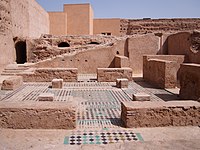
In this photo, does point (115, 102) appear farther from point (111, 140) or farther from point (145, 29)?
point (145, 29)

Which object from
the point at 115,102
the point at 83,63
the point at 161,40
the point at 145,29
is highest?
the point at 145,29

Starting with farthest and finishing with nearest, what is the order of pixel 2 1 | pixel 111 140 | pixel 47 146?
pixel 2 1 < pixel 111 140 < pixel 47 146

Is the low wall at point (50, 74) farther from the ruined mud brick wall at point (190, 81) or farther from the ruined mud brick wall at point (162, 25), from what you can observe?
the ruined mud brick wall at point (162, 25)

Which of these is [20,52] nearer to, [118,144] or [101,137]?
[101,137]

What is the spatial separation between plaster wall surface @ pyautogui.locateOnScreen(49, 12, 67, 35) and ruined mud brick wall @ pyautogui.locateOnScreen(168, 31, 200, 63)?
15.7m

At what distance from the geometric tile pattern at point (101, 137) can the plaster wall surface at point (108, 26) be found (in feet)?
82.2

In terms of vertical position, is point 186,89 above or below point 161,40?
below

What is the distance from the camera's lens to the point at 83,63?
48.5 feet

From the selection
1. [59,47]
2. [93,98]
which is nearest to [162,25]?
[59,47]

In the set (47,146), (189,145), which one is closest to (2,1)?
(47,146)

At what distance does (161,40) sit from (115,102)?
1080cm

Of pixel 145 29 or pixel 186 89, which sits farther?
pixel 145 29

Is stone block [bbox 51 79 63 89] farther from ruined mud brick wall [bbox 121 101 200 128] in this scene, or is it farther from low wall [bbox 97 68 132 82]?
ruined mud brick wall [bbox 121 101 200 128]

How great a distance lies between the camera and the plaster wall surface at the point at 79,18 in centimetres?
2683
